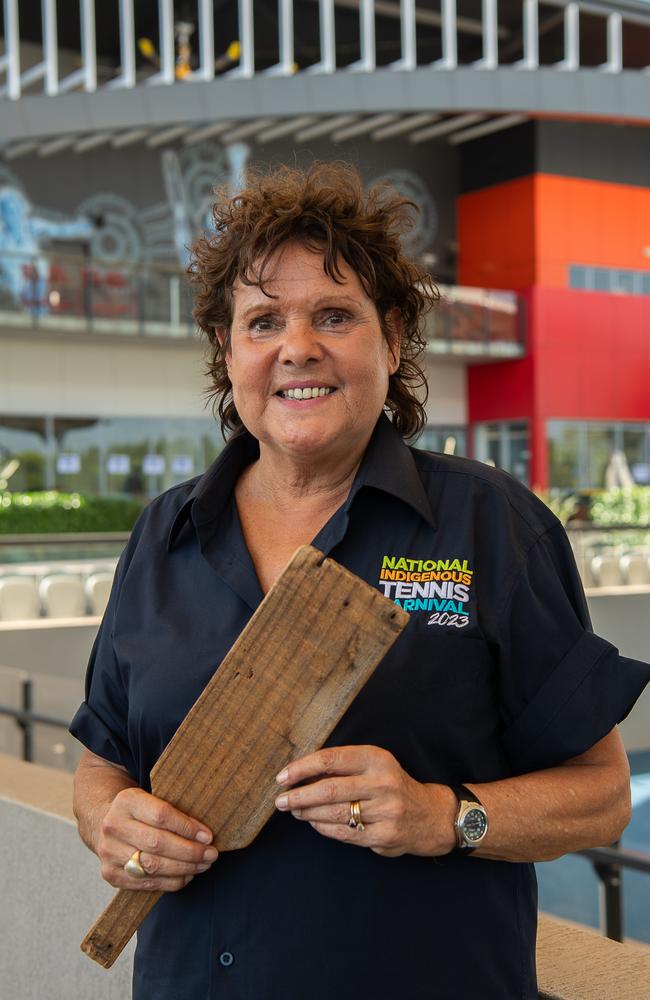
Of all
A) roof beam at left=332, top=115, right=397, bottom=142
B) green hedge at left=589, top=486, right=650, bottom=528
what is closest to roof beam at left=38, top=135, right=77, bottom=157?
roof beam at left=332, top=115, right=397, bottom=142

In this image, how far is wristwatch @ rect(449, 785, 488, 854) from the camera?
1348 millimetres

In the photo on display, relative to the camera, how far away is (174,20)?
89.8 ft

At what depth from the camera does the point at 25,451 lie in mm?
22234

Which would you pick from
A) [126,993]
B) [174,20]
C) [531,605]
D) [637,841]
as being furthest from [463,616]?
[174,20]

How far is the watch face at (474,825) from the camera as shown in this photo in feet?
4.43

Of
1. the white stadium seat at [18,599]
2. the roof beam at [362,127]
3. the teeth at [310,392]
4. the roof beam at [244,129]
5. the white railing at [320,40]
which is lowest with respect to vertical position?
the white stadium seat at [18,599]

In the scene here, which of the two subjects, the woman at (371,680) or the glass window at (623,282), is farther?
the glass window at (623,282)

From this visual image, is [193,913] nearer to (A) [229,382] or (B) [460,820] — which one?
(B) [460,820]

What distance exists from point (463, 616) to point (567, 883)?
3059mm

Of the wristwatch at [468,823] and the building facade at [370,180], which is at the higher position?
the building facade at [370,180]

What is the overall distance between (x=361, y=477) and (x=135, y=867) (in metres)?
0.58

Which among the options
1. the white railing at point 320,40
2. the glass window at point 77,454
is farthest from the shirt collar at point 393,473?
the glass window at point 77,454

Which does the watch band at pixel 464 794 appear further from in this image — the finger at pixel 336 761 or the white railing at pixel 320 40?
the white railing at pixel 320 40

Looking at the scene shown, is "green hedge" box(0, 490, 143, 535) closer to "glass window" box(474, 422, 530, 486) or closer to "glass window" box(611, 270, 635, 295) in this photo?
"glass window" box(474, 422, 530, 486)
